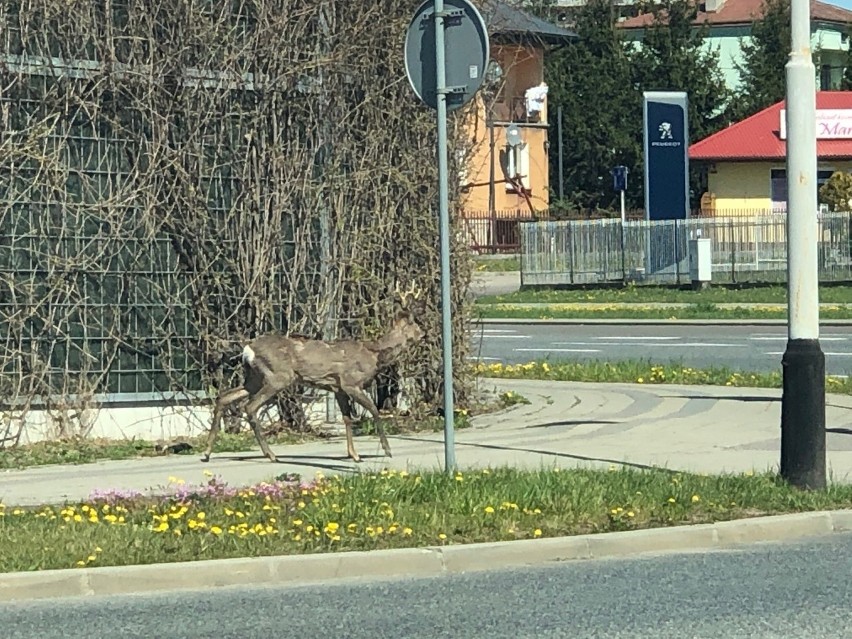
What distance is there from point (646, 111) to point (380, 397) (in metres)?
28.7

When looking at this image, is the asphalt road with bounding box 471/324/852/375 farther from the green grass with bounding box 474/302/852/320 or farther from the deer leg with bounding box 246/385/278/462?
the deer leg with bounding box 246/385/278/462

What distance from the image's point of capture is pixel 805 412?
10.0m

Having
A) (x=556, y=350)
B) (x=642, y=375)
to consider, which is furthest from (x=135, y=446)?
(x=556, y=350)

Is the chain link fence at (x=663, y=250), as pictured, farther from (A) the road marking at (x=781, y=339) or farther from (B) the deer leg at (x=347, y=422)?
(B) the deer leg at (x=347, y=422)

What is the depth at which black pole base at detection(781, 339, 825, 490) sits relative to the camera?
32.9ft

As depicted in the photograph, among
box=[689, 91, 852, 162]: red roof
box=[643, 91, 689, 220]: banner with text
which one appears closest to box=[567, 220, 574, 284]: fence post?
box=[643, 91, 689, 220]: banner with text

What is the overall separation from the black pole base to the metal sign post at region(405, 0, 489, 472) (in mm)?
2212

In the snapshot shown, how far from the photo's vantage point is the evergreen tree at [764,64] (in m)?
70.8

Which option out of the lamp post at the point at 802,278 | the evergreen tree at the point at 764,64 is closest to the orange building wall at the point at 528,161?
the evergreen tree at the point at 764,64

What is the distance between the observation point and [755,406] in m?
15.5

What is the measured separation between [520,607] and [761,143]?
5300 centimetres

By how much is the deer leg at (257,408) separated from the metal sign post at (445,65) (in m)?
2.12

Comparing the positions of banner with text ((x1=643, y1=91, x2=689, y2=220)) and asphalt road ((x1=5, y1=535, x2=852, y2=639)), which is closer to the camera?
asphalt road ((x1=5, y1=535, x2=852, y2=639))

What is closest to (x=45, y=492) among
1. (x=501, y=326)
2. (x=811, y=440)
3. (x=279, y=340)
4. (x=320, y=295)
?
(x=279, y=340)
